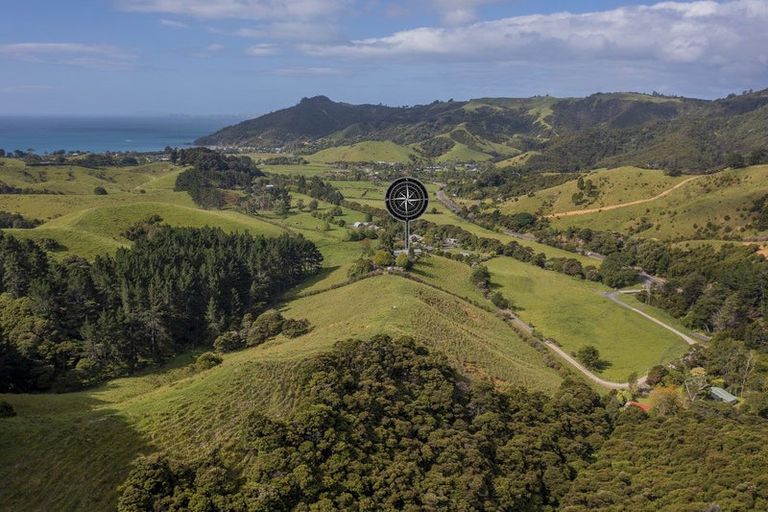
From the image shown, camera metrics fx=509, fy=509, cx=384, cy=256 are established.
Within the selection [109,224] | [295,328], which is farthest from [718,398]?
[109,224]

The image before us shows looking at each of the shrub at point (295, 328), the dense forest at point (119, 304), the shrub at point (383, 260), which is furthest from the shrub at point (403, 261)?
the shrub at point (295, 328)

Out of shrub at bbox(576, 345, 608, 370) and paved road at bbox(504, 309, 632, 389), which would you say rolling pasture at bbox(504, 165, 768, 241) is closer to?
paved road at bbox(504, 309, 632, 389)

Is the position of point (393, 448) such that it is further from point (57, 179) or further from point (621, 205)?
point (57, 179)

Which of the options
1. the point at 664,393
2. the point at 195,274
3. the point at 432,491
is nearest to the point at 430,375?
the point at 432,491

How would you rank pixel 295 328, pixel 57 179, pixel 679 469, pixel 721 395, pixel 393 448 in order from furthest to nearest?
pixel 57 179 → pixel 295 328 → pixel 721 395 → pixel 679 469 → pixel 393 448

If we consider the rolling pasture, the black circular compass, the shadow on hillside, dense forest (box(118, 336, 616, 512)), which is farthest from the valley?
the black circular compass

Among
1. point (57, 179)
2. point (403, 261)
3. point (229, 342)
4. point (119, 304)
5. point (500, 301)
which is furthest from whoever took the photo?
point (57, 179)
